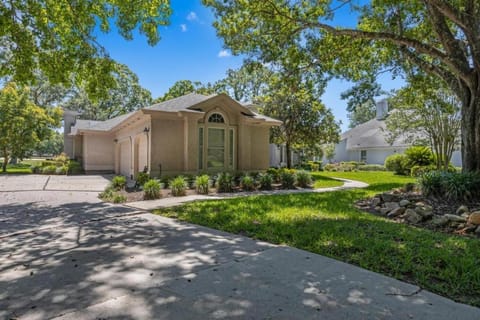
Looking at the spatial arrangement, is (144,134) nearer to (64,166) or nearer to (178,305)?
(64,166)

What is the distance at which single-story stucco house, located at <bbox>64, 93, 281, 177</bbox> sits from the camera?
538 inches

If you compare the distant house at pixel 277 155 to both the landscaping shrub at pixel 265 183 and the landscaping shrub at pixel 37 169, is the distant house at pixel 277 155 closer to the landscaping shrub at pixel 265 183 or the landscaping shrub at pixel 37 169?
the landscaping shrub at pixel 265 183


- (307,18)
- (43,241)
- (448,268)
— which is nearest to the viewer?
(448,268)

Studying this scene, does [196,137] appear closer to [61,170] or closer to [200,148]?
[200,148]

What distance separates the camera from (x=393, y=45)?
441 inches

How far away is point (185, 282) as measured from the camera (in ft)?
11.3

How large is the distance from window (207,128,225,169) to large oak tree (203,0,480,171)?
187 inches

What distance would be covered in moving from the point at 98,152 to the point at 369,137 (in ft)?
83.8

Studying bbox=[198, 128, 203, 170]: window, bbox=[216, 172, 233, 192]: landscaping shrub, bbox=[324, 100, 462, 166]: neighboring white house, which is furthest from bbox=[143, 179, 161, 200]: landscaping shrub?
bbox=[324, 100, 462, 166]: neighboring white house

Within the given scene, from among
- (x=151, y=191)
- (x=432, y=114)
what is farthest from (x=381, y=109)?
(x=151, y=191)

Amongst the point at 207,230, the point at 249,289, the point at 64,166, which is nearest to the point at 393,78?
the point at 207,230

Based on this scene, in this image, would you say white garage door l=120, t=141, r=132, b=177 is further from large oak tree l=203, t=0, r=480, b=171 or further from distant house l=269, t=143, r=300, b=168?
distant house l=269, t=143, r=300, b=168

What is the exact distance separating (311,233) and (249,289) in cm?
246

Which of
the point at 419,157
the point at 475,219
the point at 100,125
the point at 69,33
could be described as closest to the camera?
the point at 475,219
